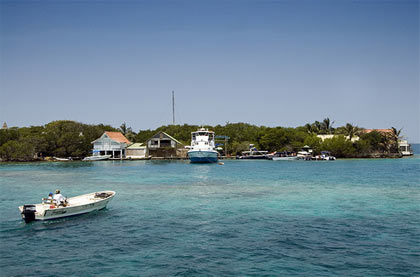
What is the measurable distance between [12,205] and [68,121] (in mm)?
84453

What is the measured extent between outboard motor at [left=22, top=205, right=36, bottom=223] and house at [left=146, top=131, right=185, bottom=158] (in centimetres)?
8545

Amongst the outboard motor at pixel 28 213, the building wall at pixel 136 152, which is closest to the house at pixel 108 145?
the building wall at pixel 136 152

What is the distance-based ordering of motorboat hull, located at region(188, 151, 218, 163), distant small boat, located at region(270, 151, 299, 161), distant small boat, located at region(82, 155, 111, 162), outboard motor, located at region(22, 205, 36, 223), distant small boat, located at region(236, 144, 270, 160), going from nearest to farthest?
outboard motor, located at region(22, 205, 36, 223) < motorboat hull, located at region(188, 151, 218, 163) < distant small boat, located at region(270, 151, 299, 161) < distant small boat, located at region(82, 155, 111, 162) < distant small boat, located at region(236, 144, 270, 160)

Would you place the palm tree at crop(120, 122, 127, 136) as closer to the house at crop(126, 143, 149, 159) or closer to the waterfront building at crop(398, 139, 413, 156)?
the house at crop(126, 143, 149, 159)

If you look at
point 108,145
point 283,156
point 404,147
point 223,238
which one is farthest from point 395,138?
point 223,238

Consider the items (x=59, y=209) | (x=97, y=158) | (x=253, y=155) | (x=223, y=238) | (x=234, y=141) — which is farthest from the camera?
(x=234, y=141)

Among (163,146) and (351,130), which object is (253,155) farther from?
(351,130)

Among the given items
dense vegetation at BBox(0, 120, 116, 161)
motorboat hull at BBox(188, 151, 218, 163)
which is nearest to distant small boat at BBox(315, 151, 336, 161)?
motorboat hull at BBox(188, 151, 218, 163)

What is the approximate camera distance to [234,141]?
118m

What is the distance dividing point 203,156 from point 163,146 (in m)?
29.2

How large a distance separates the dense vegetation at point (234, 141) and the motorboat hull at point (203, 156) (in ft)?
96.0

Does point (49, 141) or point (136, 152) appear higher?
point (49, 141)

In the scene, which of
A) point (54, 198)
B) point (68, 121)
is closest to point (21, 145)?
point (68, 121)

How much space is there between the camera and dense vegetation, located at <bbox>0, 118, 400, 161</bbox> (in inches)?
3782
